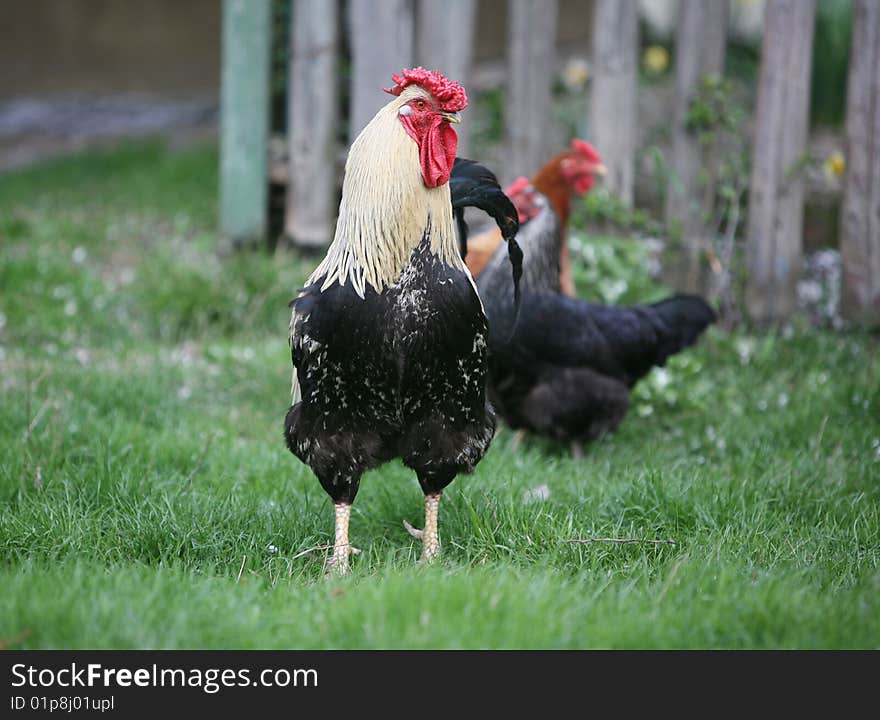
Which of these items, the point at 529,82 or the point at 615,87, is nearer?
the point at 615,87

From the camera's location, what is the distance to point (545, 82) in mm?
6555

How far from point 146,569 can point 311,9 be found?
4.87 metres

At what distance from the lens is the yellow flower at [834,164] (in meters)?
6.66

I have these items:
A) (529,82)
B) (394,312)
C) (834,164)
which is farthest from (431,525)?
(834,164)

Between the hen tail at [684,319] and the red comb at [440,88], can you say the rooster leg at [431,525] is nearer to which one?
the red comb at [440,88]

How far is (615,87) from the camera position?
6387 mm

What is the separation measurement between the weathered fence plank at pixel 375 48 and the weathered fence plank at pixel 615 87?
49.7 inches

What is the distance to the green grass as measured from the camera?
2861mm

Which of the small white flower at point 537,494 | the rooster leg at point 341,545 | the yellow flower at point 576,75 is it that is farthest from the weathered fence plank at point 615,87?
the rooster leg at point 341,545

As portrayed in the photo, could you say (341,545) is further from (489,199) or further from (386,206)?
(489,199)

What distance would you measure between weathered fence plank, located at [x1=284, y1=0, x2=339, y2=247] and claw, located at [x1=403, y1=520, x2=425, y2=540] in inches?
151

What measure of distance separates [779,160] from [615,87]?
1.10 metres

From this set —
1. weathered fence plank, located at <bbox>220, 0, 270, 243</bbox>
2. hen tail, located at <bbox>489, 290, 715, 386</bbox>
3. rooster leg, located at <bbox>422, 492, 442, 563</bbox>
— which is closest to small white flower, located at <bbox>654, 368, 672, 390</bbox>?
hen tail, located at <bbox>489, 290, 715, 386</bbox>
